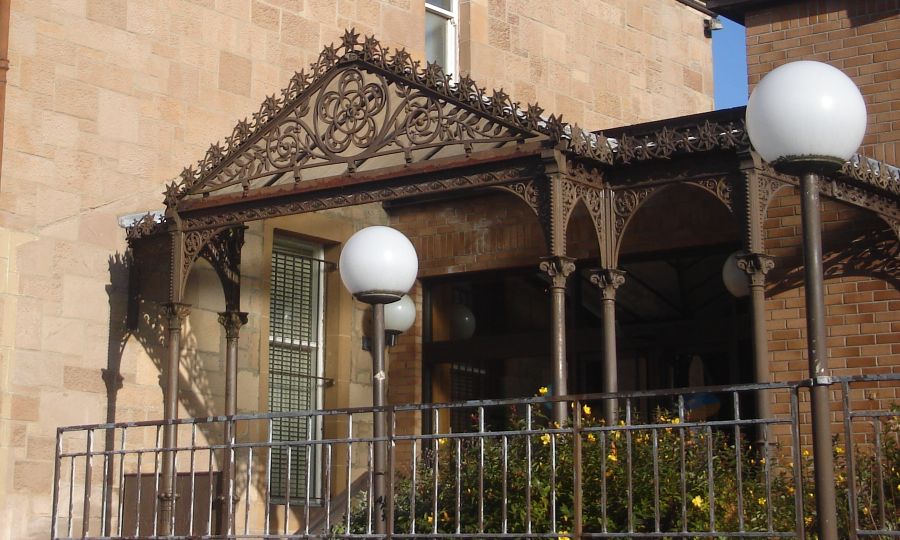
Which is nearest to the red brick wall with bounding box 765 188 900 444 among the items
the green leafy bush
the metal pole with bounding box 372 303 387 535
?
the green leafy bush

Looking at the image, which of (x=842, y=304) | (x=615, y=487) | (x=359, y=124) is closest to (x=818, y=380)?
(x=615, y=487)

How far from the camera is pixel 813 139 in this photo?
6.38 meters

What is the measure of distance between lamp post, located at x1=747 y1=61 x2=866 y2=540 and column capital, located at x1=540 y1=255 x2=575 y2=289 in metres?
3.27

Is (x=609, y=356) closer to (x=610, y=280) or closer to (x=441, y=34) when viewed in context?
(x=610, y=280)

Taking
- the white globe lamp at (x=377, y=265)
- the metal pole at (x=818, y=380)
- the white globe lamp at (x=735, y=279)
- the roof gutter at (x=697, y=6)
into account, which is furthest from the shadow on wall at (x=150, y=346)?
the roof gutter at (x=697, y=6)

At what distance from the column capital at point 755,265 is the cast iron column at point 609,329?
35.9 inches

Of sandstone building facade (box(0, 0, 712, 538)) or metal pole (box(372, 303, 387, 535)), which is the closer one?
metal pole (box(372, 303, 387, 535))

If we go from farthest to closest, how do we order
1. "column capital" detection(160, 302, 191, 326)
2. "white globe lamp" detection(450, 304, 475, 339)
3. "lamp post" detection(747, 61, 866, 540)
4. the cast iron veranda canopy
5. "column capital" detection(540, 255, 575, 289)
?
"white globe lamp" detection(450, 304, 475, 339), "column capital" detection(160, 302, 191, 326), the cast iron veranda canopy, "column capital" detection(540, 255, 575, 289), "lamp post" detection(747, 61, 866, 540)

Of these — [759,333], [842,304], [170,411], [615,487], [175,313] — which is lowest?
[615,487]

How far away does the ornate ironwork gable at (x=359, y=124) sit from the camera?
9.97 m

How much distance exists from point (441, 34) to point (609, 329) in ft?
20.0

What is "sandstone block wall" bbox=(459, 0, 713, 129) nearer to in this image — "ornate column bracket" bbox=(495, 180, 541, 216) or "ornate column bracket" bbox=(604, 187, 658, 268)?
"ornate column bracket" bbox=(604, 187, 658, 268)

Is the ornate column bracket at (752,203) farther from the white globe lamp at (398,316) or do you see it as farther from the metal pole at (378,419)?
the white globe lamp at (398,316)

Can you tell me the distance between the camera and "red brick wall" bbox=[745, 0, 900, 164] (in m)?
12.2
